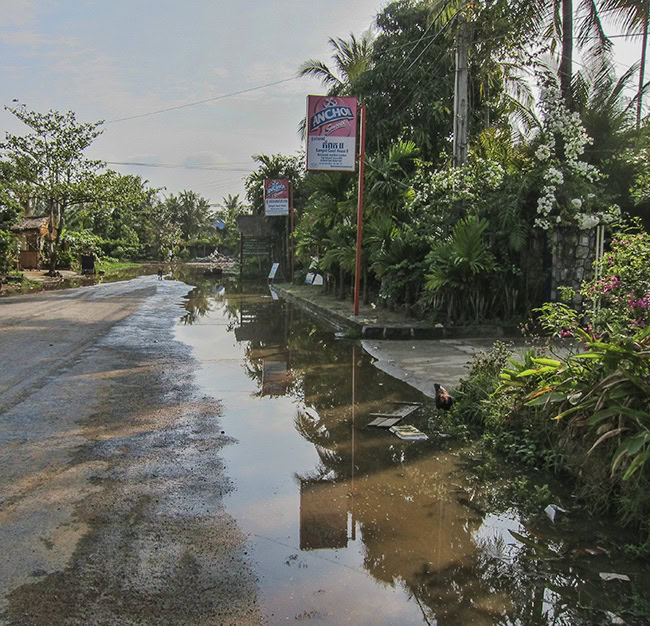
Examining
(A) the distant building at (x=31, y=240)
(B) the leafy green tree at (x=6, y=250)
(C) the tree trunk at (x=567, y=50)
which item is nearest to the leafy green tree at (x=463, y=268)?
(C) the tree trunk at (x=567, y=50)

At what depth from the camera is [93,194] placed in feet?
109

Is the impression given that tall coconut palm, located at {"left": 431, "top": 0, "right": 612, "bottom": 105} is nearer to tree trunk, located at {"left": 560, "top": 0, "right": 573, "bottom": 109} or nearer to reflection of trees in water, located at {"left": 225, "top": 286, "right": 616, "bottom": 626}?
tree trunk, located at {"left": 560, "top": 0, "right": 573, "bottom": 109}

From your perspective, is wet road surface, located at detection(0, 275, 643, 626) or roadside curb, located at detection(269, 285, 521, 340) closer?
wet road surface, located at detection(0, 275, 643, 626)

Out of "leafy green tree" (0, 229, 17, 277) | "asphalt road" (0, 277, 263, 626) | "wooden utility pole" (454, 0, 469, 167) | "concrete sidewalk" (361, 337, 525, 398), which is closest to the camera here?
"asphalt road" (0, 277, 263, 626)

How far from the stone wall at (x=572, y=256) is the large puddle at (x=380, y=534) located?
21.6 feet

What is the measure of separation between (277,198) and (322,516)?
2629 cm

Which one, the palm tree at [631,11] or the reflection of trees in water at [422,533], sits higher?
the palm tree at [631,11]

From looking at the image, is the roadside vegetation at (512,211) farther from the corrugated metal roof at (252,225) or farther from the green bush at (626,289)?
the corrugated metal roof at (252,225)

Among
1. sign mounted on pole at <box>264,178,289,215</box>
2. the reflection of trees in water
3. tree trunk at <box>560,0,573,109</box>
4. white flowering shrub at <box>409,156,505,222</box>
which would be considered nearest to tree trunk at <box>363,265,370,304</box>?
white flowering shrub at <box>409,156,505,222</box>

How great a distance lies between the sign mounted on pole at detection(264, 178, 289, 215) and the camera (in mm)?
29375

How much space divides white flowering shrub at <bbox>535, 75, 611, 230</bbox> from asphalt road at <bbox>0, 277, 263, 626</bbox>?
776 cm

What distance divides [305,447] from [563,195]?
8.91 meters

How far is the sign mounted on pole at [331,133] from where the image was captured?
13305 millimetres

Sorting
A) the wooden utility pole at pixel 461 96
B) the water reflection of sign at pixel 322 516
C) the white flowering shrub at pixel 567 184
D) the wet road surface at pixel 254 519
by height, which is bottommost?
the water reflection of sign at pixel 322 516
